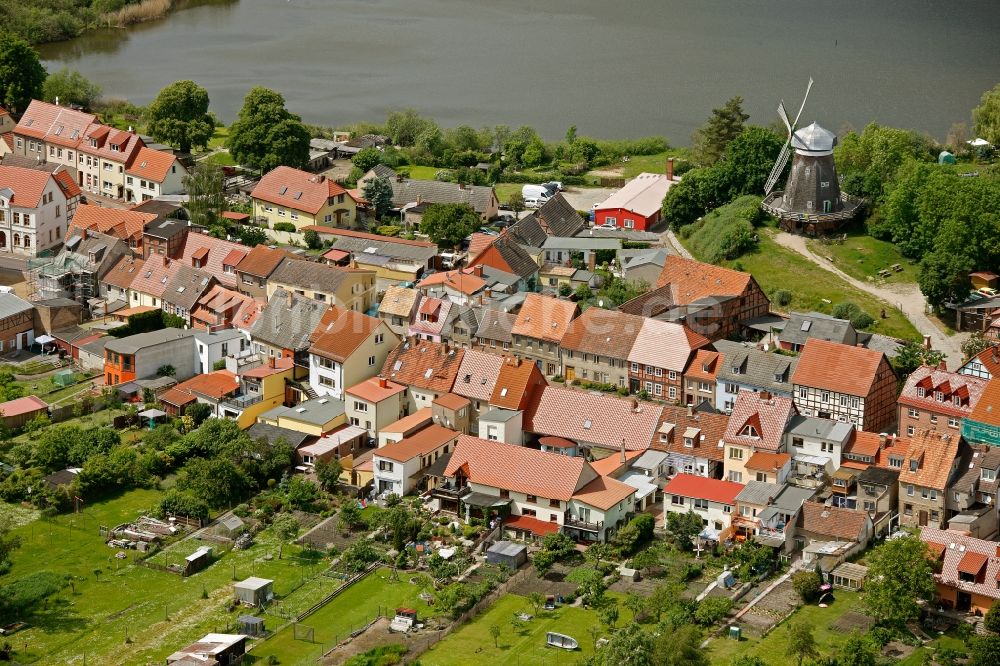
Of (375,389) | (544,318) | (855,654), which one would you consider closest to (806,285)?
(544,318)

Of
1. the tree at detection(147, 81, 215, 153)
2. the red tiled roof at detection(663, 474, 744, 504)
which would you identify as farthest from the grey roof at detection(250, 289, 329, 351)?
the tree at detection(147, 81, 215, 153)

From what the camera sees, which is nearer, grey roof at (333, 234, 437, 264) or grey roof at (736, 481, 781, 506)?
grey roof at (736, 481, 781, 506)

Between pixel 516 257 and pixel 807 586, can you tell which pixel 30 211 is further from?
pixel 807 586

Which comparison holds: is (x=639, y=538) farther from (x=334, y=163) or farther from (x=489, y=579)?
(x=334, y=163)

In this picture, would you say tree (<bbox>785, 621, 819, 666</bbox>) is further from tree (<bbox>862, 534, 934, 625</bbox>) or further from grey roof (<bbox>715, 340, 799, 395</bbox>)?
grey roof (<bbox>715, 340, 799, 395</bbox>)

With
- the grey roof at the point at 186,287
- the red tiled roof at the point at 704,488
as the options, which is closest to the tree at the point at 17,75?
the grey roof at the point at 186,287

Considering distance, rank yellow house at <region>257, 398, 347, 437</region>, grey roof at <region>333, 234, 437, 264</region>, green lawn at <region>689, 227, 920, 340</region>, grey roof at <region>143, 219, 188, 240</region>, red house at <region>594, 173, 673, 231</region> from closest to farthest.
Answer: yellow house at <region>257, 398, 347, 437</region> < green lawn at <region>689, 227, 920, 340</region> < grey roof at <region>333, 234, 437, 264</region> < grey roof at <region>143, 219, 188, 240</region> < red house at <region>594, 173, 673, 231</region>

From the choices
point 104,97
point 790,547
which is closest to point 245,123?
point 104,97
